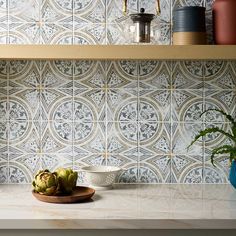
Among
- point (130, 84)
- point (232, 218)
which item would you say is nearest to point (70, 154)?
point (130, 84)

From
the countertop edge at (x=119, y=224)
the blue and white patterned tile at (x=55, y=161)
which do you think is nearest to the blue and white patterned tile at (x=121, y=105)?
the blue and white patterned tile at (x=55, y=161)

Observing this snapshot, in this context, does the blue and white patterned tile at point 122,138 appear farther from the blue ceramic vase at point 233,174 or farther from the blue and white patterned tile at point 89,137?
the blue ceramic vase at point 233,174

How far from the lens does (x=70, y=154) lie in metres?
2.56

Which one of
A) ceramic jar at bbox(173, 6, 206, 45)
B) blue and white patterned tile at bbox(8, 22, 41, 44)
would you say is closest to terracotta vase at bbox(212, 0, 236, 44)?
ceramic jar at bbox(173, 6, 206, 45)

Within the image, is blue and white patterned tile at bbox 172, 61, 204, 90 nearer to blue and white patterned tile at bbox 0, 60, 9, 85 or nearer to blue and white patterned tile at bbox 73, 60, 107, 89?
blue and white patterned tile at bbox 73, 60, 107, 89

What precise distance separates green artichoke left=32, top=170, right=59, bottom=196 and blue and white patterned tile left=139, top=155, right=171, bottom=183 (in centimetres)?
54

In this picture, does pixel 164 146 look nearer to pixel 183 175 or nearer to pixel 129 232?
pixel 183 175

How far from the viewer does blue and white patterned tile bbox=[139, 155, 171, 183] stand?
257cm

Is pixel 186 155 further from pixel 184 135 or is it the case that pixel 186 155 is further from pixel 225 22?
pixel 225 22

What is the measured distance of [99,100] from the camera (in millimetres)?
2545

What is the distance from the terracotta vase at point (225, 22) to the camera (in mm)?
2344

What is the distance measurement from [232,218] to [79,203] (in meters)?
0.62

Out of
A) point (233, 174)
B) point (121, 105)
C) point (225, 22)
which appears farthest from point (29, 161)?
point (225, 22)

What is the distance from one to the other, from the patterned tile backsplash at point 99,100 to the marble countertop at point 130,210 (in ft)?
0.65
